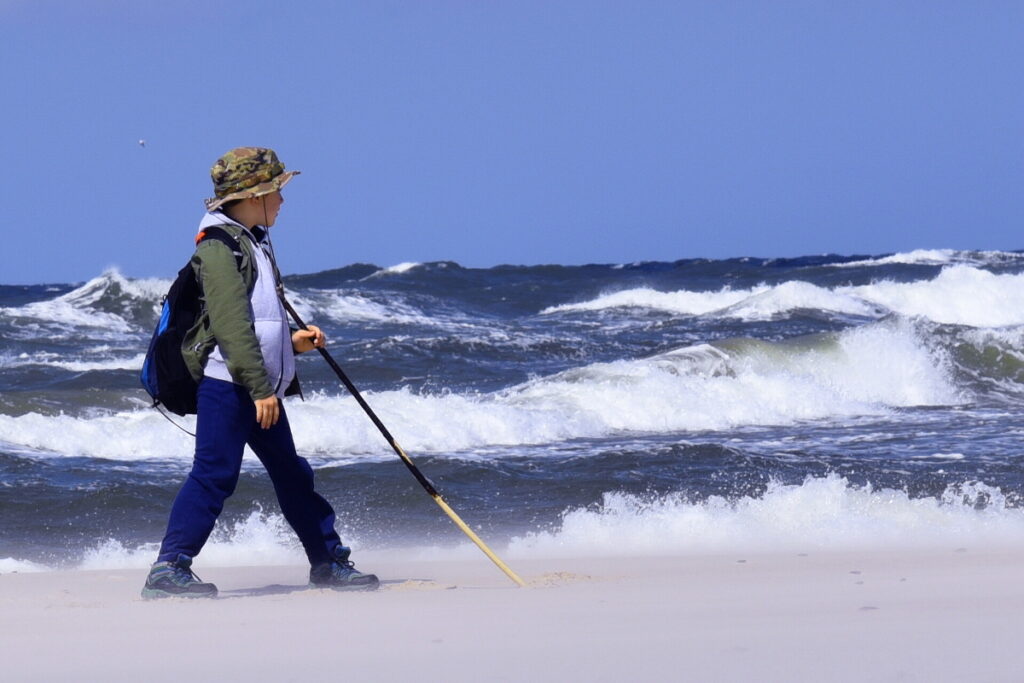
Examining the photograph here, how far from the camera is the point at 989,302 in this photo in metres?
28.7

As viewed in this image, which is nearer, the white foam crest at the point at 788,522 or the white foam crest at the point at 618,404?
the white foam crest at the point at 788,522

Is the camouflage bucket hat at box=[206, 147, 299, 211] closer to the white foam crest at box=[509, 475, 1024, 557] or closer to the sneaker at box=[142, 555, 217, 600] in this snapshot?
the sneaker at box=[142, 555, 217, 600]

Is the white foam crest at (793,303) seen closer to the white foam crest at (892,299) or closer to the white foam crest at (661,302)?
the white foam crest at (892,299)

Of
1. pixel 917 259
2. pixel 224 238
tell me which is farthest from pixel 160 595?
pixel 917 259

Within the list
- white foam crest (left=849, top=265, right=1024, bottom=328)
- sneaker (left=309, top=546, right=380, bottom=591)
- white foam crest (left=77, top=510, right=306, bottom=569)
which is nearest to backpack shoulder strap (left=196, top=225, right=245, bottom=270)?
sneaker (left=309, top=546, right=380, bottom=591)

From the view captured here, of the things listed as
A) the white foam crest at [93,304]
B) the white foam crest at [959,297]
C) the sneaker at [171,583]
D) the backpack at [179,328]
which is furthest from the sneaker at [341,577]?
the white foam crest at [959,297]

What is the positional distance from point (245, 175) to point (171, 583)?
4.60 ft

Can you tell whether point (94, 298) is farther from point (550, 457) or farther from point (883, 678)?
point (883, 678)

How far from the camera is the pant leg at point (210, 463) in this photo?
4.58m

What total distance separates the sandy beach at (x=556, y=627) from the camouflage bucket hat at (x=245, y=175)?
138cm

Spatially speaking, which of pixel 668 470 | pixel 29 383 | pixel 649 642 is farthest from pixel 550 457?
pixel 29 383

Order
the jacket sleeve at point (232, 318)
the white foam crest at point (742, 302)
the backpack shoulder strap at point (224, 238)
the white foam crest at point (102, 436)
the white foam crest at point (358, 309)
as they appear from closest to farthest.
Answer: the jacket sleeve at point (232, 318) < the backpack shoulder strap at point (224, 238) < the white foam crest at point (102, 436) < the white foam crest at point (358, 309) < the white foam crest at point (742, 302)

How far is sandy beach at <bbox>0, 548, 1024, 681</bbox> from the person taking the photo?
342cm

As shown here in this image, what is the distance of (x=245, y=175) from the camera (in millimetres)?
4699
